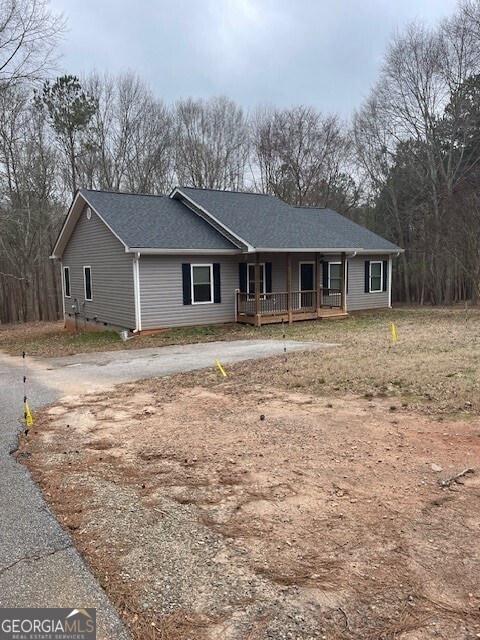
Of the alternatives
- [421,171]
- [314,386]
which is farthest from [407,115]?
[314,386]

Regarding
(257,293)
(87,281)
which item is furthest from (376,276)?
(87,281)

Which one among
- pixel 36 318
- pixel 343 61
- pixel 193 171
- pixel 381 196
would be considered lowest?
pixel 36 318

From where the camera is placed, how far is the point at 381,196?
91.0ft

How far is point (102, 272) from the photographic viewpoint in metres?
16.8

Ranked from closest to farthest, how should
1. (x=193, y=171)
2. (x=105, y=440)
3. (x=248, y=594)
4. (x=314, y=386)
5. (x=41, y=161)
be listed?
(x=248, y=594) < (x=105, y=440) < (x=314, y=386) < (x=41, y=161) < (x=193, y=171)

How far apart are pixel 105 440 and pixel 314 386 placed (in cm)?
345

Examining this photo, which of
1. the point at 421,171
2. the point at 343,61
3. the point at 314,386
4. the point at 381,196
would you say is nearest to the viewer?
the point at 314,386

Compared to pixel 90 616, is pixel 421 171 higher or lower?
higher

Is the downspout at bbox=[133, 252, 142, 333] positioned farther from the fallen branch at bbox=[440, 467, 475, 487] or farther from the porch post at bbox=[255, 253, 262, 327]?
the fallen branch at bbox=[440, 467, 475, 487]

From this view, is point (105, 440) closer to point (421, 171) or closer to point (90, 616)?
point (90, 616)

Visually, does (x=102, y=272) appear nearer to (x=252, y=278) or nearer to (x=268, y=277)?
(x=252, y=278)

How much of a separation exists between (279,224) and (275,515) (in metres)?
15.9

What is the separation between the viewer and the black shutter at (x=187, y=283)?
15508mm

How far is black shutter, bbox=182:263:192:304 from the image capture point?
611 inches
